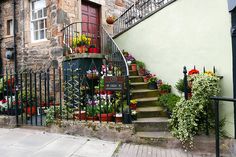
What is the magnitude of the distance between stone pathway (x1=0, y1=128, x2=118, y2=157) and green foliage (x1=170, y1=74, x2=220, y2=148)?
1294 mm

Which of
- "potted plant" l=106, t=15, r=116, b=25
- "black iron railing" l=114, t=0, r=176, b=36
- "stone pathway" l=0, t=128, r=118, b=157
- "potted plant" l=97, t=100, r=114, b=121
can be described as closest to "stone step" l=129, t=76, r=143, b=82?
"potted plant" l=97, t=100, r=114, b=121

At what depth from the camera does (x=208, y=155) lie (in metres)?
4.31

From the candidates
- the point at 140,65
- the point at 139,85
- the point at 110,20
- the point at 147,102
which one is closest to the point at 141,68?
the point at 140,65

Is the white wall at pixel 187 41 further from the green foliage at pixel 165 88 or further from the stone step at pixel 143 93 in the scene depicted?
the stone step at pixel 143 93

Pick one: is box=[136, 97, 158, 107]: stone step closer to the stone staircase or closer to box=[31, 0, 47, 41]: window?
the stone staircase

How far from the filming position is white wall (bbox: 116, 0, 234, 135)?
15.9ft

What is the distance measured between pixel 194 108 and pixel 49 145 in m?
2.83

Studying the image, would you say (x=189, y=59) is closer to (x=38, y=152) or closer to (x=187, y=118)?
(x=187, y=118)

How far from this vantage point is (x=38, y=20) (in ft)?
28.5

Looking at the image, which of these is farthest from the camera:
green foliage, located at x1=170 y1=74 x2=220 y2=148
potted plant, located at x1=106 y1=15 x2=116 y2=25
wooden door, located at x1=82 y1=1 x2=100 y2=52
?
potted plant, located at x1=106 y1=15 x2=116 y2=25

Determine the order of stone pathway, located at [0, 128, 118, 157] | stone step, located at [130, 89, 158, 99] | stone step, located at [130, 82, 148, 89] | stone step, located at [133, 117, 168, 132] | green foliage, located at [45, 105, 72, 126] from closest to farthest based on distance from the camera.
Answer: stone pathway, located at [0, 128, 118, 157]
stone step, located at [133, 117, 168, 132]
green foliage, located at [45, 105, 72, 126]
stone step, located at [130, 89, 158, 99]
stone step, located at [130, 82, 148, 89]

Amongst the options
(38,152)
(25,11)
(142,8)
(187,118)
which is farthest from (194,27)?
(25,11)

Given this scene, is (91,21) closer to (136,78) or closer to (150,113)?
(136,78)

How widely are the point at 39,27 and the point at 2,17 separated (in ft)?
6.84
